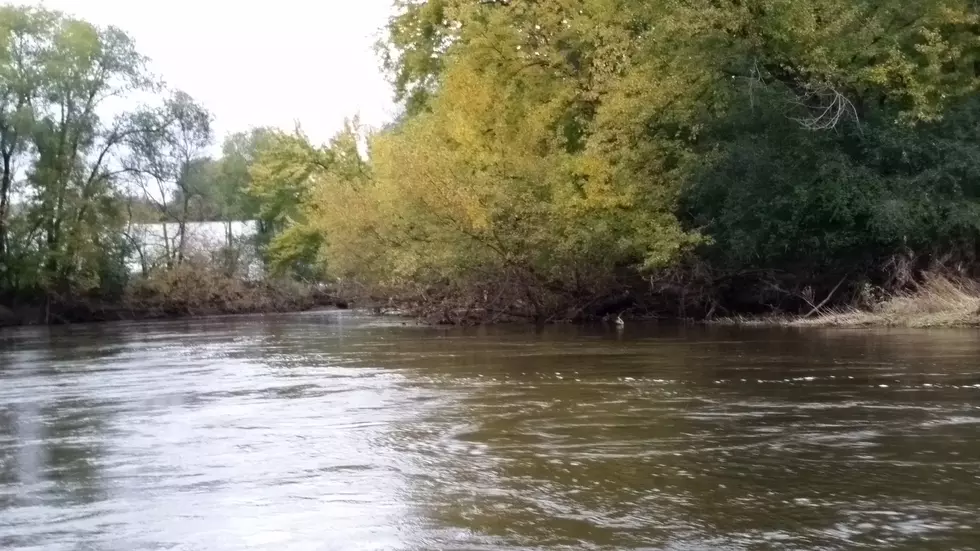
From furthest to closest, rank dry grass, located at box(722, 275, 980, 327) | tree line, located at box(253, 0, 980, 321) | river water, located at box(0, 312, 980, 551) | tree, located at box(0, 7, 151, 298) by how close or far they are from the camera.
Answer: tree, located at box(0, 7, 151, 298) < tree line, located at box(253, 0, 980, 321) < dry grass, located at box(722, 275, 980, 327) < river water, located at box(0, 312, 980, 551)

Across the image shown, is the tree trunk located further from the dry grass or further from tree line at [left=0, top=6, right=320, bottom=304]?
the dry grass

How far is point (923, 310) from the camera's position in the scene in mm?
25328

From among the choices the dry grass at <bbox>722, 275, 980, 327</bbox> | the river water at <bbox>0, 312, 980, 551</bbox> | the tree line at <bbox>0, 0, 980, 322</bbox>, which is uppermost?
the tree line at <bbox>0, 0, 980, 322</bbox>

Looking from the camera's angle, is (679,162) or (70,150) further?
(70,150)

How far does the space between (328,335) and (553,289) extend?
22.2ft

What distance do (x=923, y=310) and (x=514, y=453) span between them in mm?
17707

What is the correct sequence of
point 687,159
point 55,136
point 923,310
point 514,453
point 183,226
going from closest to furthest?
point 514,453 < point 923,310 < point 687,159 < point 55,136 < point 183,226

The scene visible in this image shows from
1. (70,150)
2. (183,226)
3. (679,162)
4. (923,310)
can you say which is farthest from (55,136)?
(923,310)

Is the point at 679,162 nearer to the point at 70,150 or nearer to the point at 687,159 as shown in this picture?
the point at 687,159

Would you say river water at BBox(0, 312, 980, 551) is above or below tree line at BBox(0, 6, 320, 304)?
below

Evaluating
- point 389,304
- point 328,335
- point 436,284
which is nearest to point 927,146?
point 436,284

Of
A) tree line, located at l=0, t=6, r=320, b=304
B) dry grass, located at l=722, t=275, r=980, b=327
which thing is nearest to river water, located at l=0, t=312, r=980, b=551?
dry grass, located at l=722, t=275, r=980, b=327

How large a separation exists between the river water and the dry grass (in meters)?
2.86

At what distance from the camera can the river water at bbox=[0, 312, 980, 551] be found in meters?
7.66
